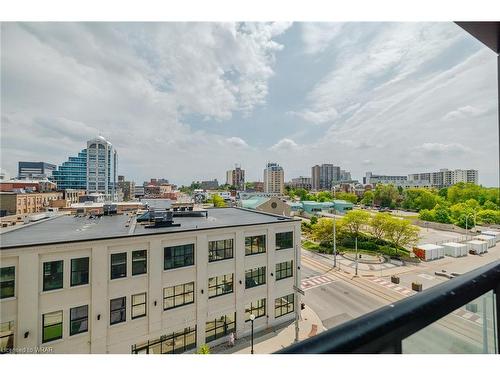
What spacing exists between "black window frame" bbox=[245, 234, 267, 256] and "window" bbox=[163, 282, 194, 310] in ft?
8.45

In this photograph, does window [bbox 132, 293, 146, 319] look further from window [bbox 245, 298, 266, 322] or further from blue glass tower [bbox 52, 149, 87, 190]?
blue glass tower [bbox 52, 149, 87, 190]

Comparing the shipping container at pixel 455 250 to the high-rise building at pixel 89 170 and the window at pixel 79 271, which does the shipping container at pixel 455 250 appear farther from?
the high-rise building at pixel 89 170

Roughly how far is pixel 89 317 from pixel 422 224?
119ft

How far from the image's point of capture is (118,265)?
26.0 ft

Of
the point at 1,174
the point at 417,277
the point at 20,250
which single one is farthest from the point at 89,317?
the point at 1,174

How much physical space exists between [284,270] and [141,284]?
19.5ft

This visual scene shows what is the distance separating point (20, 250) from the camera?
21.9 ft

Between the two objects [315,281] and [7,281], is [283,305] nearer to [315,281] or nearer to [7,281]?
[315,281]

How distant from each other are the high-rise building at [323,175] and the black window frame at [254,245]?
99.0 meters

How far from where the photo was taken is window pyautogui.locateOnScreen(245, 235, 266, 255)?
1037 cm

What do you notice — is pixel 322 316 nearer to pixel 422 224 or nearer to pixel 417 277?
pixel 417 277

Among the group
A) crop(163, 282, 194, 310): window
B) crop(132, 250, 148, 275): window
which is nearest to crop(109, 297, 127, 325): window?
crop(132, 250, 148, 275): window

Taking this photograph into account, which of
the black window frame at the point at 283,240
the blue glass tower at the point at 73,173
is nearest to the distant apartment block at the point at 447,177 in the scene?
the black window frame at the point at 283,240

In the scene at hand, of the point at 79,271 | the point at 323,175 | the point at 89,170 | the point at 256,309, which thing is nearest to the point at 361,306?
the point at 256,309
